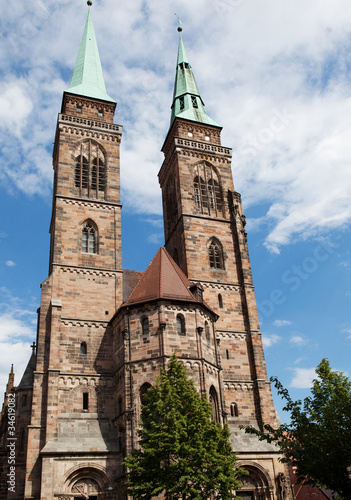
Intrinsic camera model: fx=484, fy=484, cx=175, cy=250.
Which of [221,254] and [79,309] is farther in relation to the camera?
[221,254]

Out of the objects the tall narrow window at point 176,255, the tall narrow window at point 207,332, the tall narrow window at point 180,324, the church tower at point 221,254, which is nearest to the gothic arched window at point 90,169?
the church tower at point 221,254

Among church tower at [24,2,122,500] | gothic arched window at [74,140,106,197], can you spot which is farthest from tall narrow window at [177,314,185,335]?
gothic arched window at [74,140,106,197]

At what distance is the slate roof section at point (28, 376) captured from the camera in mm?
27359

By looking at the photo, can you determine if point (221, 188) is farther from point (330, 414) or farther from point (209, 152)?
point (330, 414)

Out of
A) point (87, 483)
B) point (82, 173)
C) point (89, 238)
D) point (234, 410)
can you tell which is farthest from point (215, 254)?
point (87, 483)

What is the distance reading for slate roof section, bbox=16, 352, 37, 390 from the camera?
27.4m

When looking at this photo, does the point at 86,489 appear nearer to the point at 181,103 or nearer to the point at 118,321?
the point at 118,321

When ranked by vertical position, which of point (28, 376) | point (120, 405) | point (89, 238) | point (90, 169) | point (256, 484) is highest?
point (90, 169)

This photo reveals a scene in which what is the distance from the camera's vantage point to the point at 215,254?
3153 cm

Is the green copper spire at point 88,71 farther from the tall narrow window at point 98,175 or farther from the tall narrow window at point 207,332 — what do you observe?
the tall narrow window at point 207,332

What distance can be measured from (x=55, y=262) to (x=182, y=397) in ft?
42.4

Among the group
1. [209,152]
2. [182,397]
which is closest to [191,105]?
[209,152]

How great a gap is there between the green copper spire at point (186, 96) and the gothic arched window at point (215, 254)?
434 inches

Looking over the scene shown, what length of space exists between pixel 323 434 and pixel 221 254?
56.3 feet
